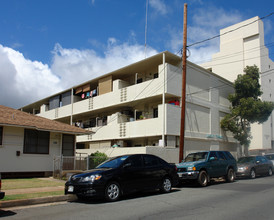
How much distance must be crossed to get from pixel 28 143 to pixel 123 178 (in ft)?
30.3

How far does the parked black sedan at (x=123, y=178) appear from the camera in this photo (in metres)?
9.41

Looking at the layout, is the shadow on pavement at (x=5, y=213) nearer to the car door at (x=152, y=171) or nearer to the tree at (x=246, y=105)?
the car door at (x=152, y=171)

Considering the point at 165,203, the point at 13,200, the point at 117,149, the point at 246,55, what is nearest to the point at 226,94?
the point at 246,55

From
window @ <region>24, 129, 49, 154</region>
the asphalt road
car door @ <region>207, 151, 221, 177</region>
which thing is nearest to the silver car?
car door @ <region>207, 151, 221, 177</region>

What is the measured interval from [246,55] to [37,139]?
1062 inches

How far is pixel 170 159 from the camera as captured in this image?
21016mm

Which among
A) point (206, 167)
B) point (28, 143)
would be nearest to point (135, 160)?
point (206, 167)

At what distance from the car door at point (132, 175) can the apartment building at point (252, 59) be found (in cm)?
2658

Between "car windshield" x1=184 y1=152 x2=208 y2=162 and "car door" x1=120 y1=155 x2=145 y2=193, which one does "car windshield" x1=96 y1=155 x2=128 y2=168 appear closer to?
"car door" x1=120 y1=155 x2=145 y2=193

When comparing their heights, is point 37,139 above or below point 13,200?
above

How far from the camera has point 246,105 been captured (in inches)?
1016

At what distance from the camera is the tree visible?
25.5 metres

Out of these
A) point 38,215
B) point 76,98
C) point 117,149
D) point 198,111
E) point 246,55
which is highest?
point 246,55

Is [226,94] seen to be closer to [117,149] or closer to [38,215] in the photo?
[117,149]
